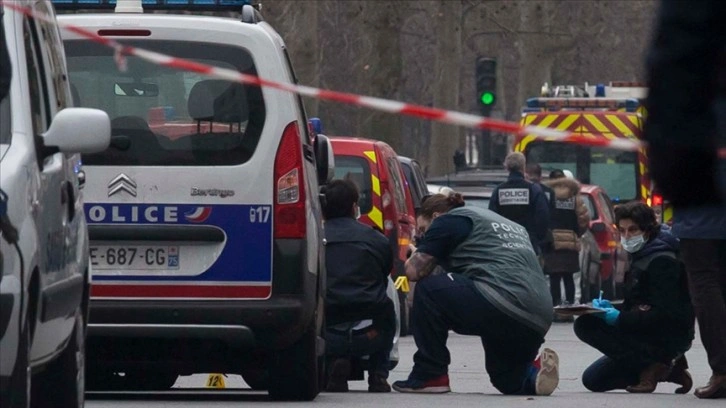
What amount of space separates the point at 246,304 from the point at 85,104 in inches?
45.8

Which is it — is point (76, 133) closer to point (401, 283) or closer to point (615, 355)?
point (615, 355)

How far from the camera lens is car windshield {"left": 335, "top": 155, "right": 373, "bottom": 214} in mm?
15672

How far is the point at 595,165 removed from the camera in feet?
93.6

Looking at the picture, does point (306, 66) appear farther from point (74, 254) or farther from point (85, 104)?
point (74, 254)

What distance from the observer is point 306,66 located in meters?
32.8

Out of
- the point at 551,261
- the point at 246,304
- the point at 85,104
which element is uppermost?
the point at 85,104

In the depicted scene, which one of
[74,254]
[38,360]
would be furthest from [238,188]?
[38,360]

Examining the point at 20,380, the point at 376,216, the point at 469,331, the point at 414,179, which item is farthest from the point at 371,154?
the point at 20,380

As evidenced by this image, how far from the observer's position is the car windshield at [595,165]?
91.5 ft

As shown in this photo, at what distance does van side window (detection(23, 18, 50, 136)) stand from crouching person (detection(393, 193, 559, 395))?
12.3ft

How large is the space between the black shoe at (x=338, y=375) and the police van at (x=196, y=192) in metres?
1.68

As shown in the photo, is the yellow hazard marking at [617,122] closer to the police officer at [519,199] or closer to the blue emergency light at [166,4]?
the police officer at [519,199]

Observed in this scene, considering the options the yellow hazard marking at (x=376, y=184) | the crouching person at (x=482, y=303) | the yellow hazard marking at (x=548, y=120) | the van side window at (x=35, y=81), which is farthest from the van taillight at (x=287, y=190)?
the yellow hazard marking at (x=548, y=120)

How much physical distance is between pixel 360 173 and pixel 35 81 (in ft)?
29.4
